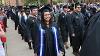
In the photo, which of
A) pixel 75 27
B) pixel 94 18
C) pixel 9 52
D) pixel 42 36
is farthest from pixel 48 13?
pixel 9 52

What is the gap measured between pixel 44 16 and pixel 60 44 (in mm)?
631

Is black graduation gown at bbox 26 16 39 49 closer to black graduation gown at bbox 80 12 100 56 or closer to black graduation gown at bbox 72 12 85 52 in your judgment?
black graduation gown at bbox 72 12 85 52

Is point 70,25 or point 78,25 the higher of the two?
point 78,25

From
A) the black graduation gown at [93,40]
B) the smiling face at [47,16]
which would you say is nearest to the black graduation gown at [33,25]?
the smiling face at [47,16]

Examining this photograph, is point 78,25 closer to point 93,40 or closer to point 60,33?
point 60,33

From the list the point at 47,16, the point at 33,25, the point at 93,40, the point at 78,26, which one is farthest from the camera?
the point at 78,26

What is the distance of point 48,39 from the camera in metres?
6.09

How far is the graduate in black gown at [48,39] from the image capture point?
Result: 6.12m

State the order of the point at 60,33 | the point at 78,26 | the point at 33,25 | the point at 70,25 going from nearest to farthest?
the point at 60,33
the point at 33,25
the point at 78,26
the point at 70,25

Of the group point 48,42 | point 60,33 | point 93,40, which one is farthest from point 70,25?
point 93,40

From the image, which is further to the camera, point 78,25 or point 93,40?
point 78,25

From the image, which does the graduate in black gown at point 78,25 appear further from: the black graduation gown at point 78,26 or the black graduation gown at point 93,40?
the black graduation gown at point 93,40

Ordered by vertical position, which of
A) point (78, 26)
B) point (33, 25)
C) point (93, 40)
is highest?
point (93, 40)

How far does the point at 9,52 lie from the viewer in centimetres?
1301
